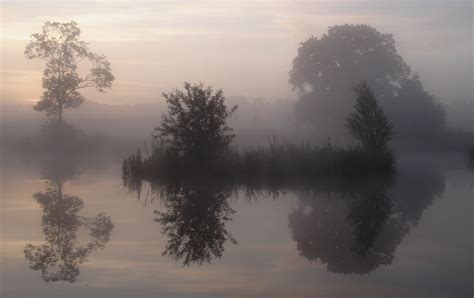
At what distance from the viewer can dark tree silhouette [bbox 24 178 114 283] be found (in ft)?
27.9

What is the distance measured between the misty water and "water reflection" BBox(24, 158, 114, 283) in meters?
0.02

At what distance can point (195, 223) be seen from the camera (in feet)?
40.4

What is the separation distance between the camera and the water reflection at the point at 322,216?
9.51 m

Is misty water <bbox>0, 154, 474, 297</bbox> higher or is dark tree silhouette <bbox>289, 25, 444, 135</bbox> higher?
dark tree silhouette <bbox>289, 25, 444, 135</bbox>

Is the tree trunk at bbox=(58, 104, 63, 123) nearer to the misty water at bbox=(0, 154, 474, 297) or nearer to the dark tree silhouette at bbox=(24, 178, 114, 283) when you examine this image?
the misty water at bbox=(0, 154, 474, 297)

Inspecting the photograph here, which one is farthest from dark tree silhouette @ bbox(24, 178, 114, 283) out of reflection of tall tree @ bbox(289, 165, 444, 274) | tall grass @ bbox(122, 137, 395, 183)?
tall grass @ bbox(122, 137, 395, 183)

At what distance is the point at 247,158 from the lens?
1024 inches

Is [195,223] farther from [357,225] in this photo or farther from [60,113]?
[60,113]

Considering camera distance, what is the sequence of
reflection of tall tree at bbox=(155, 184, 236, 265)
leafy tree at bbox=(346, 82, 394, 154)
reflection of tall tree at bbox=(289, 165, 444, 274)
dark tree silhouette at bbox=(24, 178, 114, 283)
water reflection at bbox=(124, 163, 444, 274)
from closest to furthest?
dark tree silhouette at bbox=(24, 178, 114, 283) < reflection of tall tree at bbox=(289, 165, 444, 274) < water reflection at bbox=(124, 163, 444, 274) < reflection of tall tree at bbox=(155, 184, 236, 265) < leafy tree at bbox=(346, 82, 394, 154)

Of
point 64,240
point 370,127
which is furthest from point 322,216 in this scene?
point 370,127

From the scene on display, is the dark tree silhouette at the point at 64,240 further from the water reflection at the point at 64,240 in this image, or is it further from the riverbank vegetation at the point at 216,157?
the riverbank vegetation at the point at 216,157

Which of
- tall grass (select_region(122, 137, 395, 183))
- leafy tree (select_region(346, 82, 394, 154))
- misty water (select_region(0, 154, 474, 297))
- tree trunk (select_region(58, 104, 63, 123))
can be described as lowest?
misty water (select_region(0, 154, 474, 297))

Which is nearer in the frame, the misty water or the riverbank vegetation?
the misty water

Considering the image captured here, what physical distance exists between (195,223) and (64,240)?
261 cm
